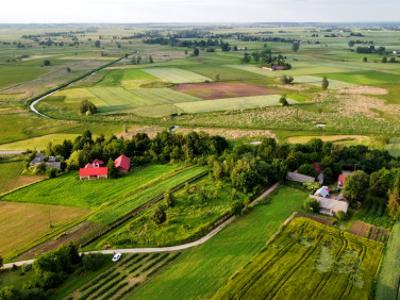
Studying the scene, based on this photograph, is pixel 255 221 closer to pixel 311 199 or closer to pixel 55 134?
pixel 311 199

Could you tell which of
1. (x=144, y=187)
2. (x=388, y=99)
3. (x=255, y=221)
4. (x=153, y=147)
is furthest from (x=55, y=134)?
(x=388, y=99)

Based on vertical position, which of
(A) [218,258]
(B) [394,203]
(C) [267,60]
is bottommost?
(A) [218,258]

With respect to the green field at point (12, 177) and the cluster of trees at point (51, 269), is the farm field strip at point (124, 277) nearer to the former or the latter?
the cluster of trees at point (51, 269)

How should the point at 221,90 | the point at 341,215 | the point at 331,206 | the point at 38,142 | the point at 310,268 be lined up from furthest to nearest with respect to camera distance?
the point at 221,90, the point at 38,142, the point at 331,206, the point at 341,215, the point at 310,268

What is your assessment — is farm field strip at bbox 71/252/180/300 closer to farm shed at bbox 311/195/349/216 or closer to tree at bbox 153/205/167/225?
tree at bbox 153/205/167/225

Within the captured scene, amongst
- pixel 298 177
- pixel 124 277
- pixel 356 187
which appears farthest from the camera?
pixel 298 177

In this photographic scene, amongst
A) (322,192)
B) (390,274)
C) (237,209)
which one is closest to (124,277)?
(237,209)

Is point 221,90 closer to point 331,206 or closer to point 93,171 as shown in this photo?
point 93,171

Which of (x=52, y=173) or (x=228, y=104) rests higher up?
(x=228, y=104)
